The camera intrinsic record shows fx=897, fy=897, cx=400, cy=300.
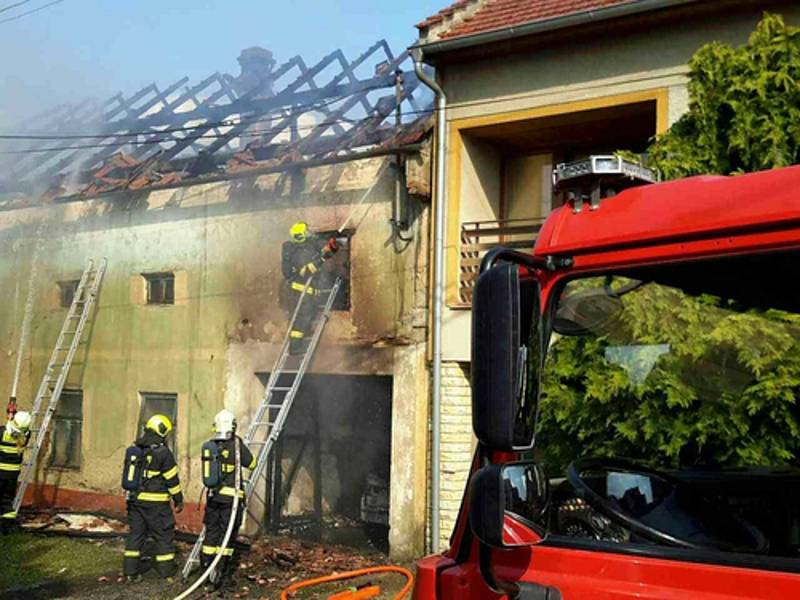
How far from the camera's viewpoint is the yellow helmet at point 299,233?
33.9 ft

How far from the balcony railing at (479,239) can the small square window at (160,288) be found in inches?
183

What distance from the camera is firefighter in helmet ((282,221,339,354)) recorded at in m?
10.5

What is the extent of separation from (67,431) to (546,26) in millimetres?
9167

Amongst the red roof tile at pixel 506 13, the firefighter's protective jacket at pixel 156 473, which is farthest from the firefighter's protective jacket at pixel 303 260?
the red roof tile at pixel 506 13

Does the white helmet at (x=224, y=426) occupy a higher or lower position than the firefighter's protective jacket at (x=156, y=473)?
higher

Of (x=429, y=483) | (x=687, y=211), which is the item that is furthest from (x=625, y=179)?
(x=429, y=483)

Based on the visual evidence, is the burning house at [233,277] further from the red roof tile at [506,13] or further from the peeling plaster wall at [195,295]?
the red roof tile at [506,13]

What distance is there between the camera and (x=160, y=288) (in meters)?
12.6

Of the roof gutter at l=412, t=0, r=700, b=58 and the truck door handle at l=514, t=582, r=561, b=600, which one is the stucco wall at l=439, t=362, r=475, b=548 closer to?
the roof gutter at l=412, t=0, r=700, b=58

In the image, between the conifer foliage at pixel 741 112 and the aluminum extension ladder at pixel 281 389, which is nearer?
the conifer foliage at pixel 741 112

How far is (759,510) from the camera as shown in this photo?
2082 millimetres

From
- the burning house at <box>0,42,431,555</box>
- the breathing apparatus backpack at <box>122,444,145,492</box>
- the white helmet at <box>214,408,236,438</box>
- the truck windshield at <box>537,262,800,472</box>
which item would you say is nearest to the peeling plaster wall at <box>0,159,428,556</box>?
the burning house at <box>0,42,431,555</box>

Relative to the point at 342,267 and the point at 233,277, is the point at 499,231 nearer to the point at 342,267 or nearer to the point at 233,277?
the point at 342,267

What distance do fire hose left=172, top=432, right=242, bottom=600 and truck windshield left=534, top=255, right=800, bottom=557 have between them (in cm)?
669
